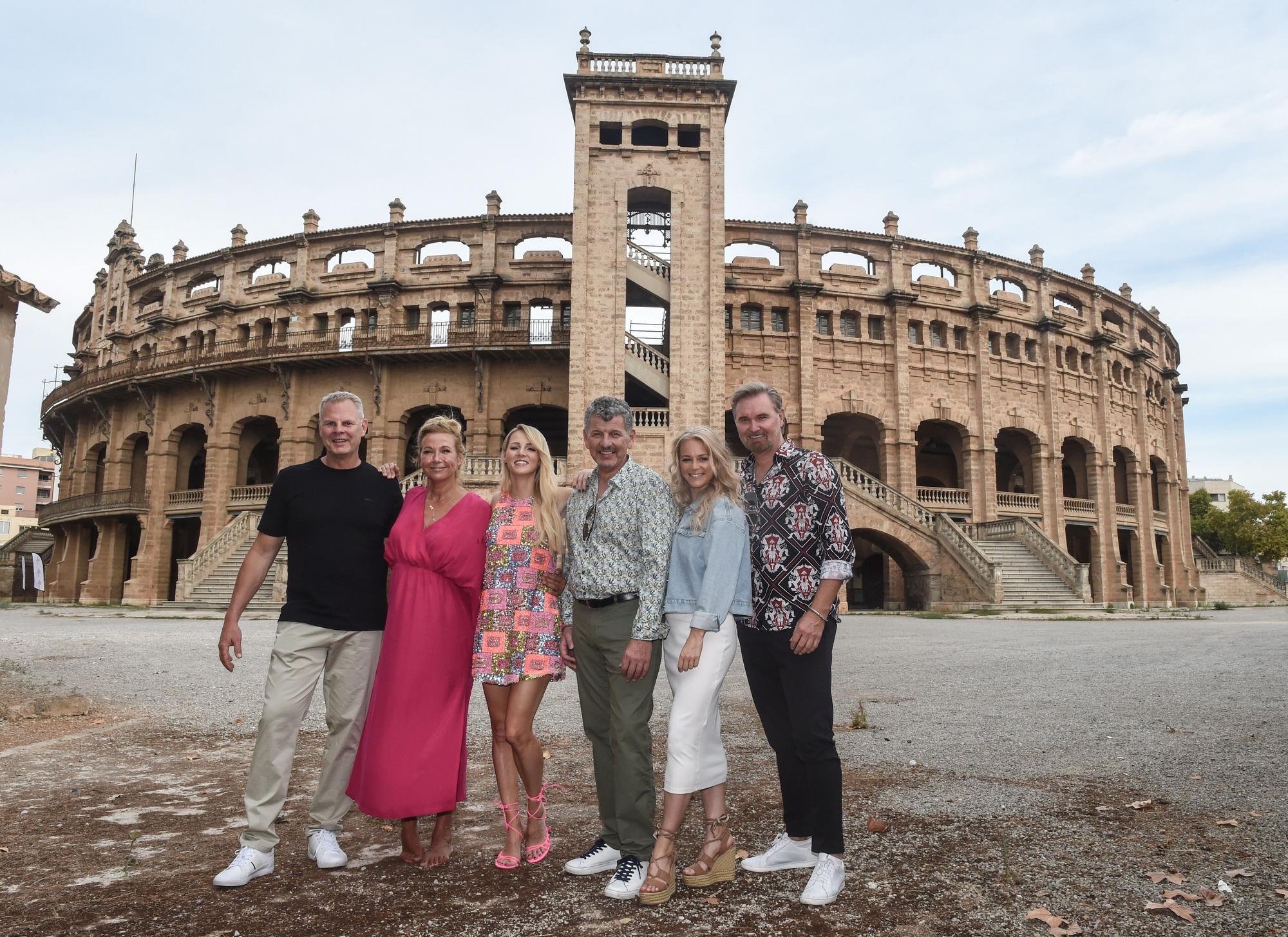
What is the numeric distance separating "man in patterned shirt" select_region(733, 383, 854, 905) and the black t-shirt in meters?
1.74

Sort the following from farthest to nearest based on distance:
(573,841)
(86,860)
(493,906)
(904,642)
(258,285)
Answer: (258,285) → (904,642) → (573,841) → (86,860) → (493,906)

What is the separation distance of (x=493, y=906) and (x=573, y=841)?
0.83 m

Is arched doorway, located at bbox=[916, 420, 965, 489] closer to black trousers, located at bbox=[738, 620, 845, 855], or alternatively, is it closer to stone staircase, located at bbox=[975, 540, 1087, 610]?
stone staircase, located at bbox=[975, 540, 1087, 610]

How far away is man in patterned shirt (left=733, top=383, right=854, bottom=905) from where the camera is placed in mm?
3258

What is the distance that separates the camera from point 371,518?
3.80 m

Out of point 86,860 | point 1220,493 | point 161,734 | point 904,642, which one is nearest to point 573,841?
point 86,860

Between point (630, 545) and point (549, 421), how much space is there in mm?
28705

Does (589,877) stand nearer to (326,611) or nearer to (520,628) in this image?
(520,628)

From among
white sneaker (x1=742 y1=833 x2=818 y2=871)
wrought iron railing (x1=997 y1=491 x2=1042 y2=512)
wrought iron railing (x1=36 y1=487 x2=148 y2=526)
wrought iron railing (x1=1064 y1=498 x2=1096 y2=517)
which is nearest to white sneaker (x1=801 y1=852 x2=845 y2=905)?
white sneaker (x1=742 y1=833 x2=818 y2=871)

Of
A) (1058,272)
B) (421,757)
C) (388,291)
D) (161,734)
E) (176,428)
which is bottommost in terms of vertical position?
(161,734)

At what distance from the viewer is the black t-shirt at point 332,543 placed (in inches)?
144

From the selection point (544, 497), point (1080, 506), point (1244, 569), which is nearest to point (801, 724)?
point (544, 497)

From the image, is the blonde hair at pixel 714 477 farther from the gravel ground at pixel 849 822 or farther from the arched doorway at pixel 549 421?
the arched doorway at pixel 549 421

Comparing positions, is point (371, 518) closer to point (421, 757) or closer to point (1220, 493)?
point (421, 757)
